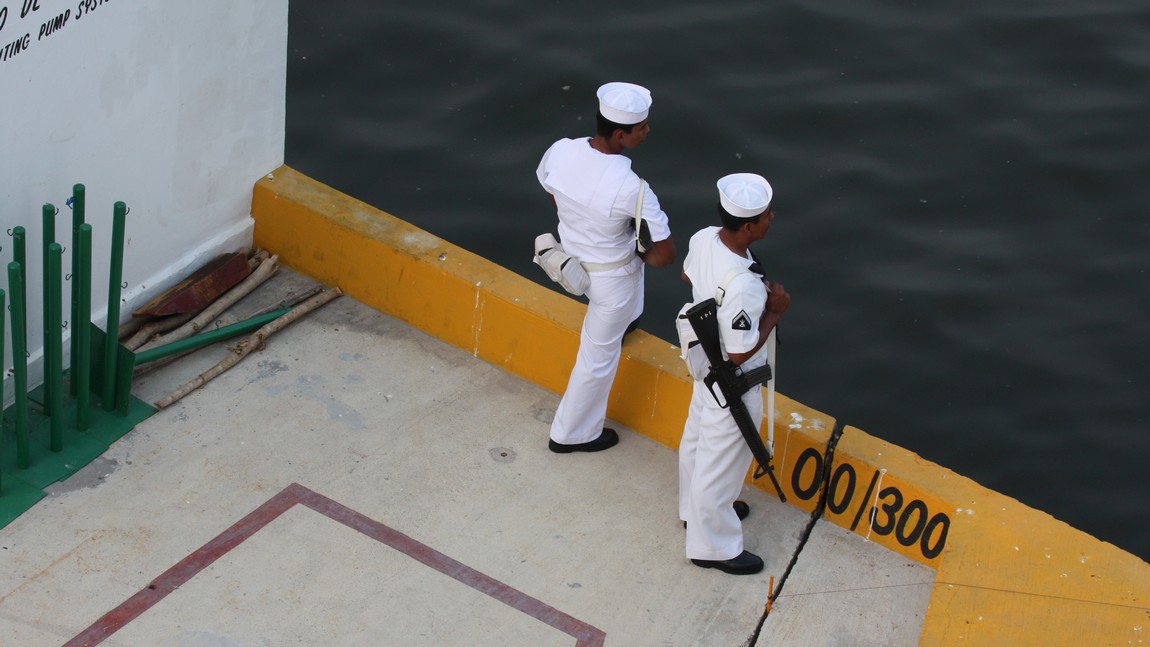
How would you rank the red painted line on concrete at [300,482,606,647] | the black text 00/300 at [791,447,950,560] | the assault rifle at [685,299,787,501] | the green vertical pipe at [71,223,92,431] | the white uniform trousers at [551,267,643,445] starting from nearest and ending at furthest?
the assault rifle at [685,299,787,501] → the red painted line on concrete at [300,482,606,647] → the green vertical pipe at [71,223,92,431] → the black text 00/300 at [791,447,950,560] → the white uniform trousers at [551,267,643,445]

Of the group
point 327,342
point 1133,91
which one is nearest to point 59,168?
point 327,342

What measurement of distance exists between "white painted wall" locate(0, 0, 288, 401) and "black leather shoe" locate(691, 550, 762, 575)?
316 centimetres

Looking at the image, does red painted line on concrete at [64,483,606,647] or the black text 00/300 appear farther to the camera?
the black text 00/300

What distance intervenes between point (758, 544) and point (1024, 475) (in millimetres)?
3351

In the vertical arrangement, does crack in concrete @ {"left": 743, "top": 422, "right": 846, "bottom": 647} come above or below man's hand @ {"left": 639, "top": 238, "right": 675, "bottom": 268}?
below

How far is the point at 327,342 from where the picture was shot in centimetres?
720

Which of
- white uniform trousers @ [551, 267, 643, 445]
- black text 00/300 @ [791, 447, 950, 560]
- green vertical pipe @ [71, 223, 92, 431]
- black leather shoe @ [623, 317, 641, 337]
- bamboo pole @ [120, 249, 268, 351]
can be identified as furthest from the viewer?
bamboo pole @ [120, 249, 268, 351]

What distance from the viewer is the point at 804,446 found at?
6.42 meters

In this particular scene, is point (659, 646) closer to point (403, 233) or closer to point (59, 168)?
point (403, 233)

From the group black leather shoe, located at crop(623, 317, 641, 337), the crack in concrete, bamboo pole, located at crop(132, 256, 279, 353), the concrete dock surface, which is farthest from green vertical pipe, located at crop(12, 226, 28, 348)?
the crack in concrete

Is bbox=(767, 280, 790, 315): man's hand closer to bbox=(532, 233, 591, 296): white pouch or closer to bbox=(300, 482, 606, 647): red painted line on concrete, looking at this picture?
bbox=(532, 233, 591, 296): white pouch

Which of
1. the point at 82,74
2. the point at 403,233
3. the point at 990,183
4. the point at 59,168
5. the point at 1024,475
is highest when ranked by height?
the point at 82,74

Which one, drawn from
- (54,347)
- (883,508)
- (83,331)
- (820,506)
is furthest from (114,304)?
(883,508)

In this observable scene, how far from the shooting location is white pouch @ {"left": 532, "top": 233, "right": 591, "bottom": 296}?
6263mm
